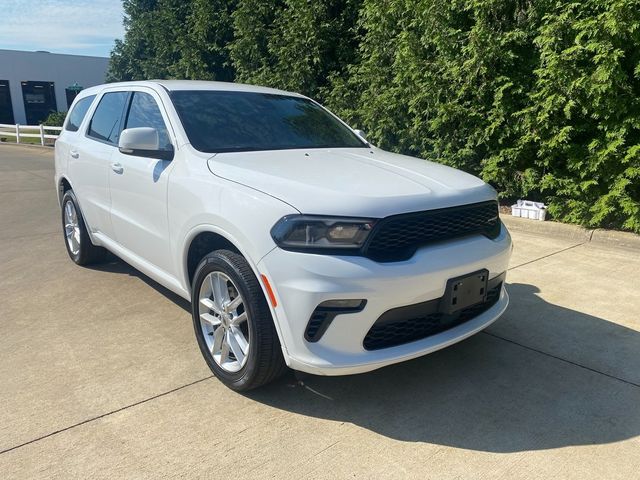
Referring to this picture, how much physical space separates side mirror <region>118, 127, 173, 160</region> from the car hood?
0.44 m

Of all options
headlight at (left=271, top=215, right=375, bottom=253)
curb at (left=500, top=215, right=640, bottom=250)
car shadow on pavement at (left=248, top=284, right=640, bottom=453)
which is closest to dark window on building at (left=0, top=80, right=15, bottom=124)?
curb at (left=500, top=215, right=640, bottom=250)

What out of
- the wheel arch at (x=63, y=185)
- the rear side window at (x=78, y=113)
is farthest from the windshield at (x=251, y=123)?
the wheel arch at (x=63, y=185)

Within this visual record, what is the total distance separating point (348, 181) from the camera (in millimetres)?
2926

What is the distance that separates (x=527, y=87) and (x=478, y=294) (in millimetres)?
4831

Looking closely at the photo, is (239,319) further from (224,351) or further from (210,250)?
(210,250)

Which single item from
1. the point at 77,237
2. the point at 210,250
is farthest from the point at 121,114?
the point at 210,250

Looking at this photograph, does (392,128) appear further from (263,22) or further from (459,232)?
(459,232)

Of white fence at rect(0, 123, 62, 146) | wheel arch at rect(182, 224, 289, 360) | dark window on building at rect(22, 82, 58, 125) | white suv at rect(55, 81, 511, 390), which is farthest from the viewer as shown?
dark window on building at rect(22, 82, 58, 125)

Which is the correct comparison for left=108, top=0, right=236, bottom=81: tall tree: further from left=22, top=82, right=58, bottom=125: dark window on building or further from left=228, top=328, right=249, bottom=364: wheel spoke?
left=22, top=82, right=58, bottom=125: dark window on building

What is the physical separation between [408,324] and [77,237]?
392cm

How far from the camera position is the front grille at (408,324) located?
2.69 meters

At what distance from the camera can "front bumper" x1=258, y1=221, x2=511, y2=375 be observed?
2547 millimetres

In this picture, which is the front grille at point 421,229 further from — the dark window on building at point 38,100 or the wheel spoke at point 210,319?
the dark window on building at point 38,100

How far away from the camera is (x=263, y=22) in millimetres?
11945
